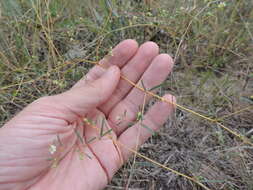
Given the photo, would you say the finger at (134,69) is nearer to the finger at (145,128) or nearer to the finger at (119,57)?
the finger at (119,57)

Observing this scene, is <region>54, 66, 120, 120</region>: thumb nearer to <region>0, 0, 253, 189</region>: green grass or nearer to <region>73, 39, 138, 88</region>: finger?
<region>73, 39, 138, 88</region>: finger

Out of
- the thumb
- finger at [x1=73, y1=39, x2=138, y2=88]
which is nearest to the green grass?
finger at [x1=73, y1=39, x2=138, y2=88]

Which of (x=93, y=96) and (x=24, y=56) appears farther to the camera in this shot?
(x=24, y=56)

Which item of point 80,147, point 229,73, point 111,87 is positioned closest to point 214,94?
point 229,73

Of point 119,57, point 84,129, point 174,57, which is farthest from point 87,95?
point 174,57

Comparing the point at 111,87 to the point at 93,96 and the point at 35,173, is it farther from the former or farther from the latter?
the point at 35,173

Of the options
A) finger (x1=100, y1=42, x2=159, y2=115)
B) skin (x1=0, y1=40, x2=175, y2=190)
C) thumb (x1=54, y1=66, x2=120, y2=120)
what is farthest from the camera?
finger (x1=100, y1=42, x2=159, y2=115)
